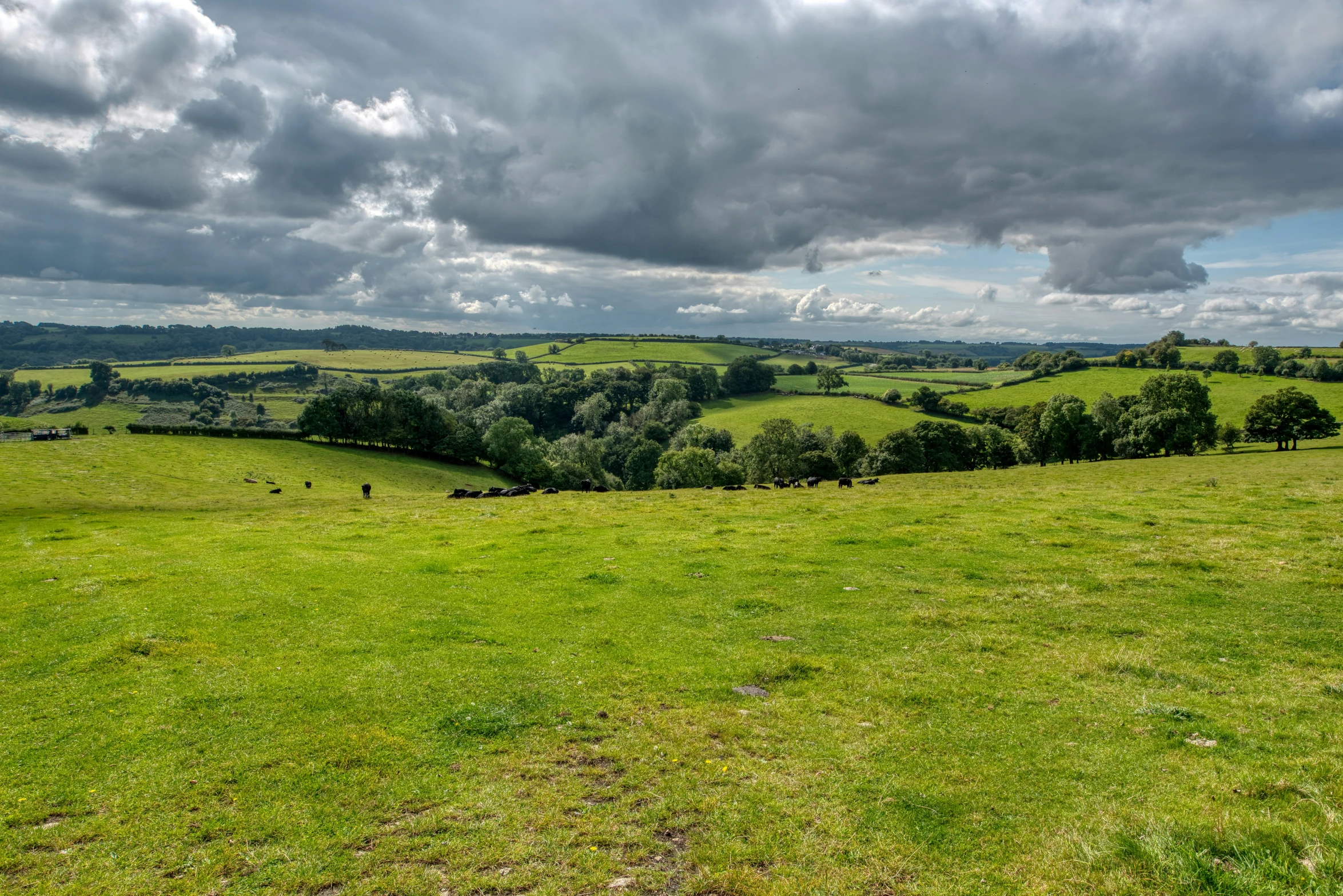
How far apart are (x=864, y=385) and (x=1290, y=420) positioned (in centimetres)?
10223

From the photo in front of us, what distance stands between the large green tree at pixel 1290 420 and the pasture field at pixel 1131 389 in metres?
23.2

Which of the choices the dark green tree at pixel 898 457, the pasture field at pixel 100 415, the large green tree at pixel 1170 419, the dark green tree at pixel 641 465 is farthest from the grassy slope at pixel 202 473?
the pasture field at pixel 100 415

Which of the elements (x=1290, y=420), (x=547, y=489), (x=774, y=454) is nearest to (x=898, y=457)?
(x=774, y=454)

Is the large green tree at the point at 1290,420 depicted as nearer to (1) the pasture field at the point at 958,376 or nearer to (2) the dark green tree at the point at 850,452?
(2) the dark green tree at the point at 850,452

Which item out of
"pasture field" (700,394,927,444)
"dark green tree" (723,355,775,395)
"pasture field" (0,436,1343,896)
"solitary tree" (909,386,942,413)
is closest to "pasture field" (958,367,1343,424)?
"solitary tree" (909,386,942,413)

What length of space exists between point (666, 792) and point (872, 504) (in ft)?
91.6

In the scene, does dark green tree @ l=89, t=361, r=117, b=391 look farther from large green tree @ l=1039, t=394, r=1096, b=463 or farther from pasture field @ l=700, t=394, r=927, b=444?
large green tree @ l=1039, t=394, r=1096, b=463

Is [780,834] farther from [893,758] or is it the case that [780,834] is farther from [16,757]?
[16,757]

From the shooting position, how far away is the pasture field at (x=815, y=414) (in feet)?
381

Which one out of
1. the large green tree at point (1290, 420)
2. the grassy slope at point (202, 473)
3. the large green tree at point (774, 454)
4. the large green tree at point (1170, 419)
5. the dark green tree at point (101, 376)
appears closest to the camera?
the grassy slope at point (202, 473)

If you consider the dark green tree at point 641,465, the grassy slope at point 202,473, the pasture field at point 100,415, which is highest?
the grassy slope at point 202,473

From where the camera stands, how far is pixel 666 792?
350 inches

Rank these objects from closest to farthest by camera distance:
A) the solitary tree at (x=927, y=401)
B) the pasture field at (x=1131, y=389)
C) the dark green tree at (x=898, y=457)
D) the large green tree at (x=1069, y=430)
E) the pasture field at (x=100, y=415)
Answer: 1. the large green tree at (x=1069, y=430)
2. the dark green tree at (x=898, y=457)
3. the pasture field at (x=1131, y=389)
4. the solitary tree at (x=927, y=401)
5. the pasture field at (x=100, y=415)

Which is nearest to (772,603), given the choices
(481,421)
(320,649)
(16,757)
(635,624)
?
(635,624)
